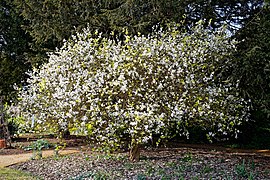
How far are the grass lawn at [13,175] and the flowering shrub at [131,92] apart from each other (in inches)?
31.1

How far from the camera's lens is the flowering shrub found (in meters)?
4.95

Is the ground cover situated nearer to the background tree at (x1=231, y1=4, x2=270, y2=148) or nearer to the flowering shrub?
the flowering shrub

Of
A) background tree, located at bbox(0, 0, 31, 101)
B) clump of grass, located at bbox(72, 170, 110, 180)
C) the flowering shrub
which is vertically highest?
background tree, located at bbox(0, 0, 31, 101)

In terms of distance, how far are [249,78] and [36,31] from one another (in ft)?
18.5

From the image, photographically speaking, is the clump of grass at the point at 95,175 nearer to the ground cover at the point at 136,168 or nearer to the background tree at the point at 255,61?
the ground cover at the point at 136,168

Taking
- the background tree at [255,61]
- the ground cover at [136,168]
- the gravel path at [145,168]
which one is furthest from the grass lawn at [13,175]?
the background tree at [255,61]

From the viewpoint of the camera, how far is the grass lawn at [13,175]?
535 centimetres

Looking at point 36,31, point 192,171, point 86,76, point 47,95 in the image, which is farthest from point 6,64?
point 192,171

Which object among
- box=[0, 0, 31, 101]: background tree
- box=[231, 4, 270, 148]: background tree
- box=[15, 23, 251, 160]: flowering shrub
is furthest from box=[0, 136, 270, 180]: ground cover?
box=[0, 0, 31, 101]: background tree

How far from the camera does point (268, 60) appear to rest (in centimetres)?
582

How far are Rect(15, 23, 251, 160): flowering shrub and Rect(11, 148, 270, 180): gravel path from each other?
1.83 ft

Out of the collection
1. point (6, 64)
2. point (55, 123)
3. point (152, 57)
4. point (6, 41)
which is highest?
point (6, 41)

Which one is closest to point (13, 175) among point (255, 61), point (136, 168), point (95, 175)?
point (95, 175)

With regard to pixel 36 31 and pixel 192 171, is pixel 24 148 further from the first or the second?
pixel 192 171
